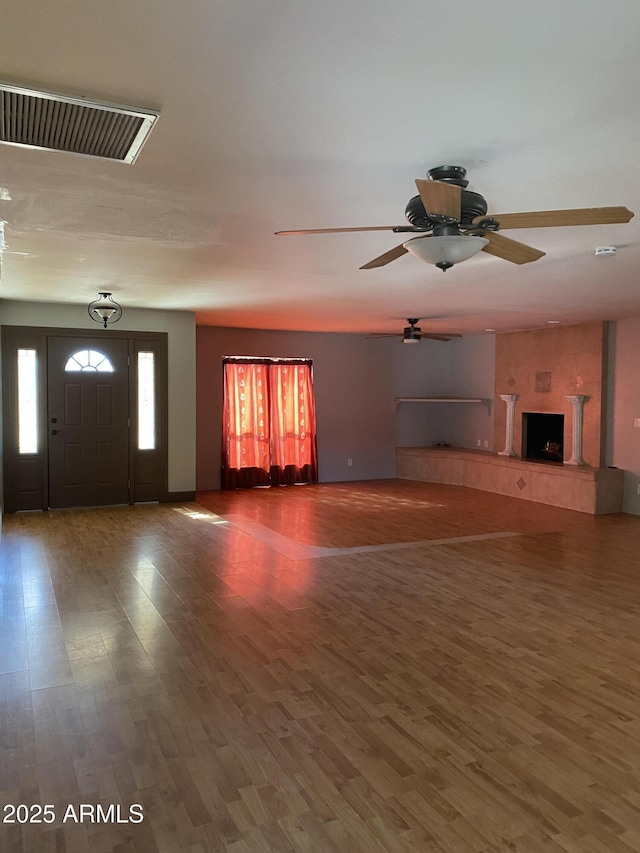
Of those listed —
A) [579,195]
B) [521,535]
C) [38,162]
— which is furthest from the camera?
[521,535]

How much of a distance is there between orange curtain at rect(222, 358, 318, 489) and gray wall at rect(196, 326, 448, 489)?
0.54 feet

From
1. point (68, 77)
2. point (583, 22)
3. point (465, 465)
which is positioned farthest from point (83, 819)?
point (465, 465)

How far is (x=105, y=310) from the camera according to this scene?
7062mm

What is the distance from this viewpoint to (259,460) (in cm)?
1018

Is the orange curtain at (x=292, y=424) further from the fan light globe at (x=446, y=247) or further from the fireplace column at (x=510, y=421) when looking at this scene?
the fan light globe at (x=446, y=247)

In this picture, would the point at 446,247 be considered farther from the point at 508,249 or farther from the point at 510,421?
the point at 510,421

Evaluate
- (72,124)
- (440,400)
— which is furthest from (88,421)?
(72,124)

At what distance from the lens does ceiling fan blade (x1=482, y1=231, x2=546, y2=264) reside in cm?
283

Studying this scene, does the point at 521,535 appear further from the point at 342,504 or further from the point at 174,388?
the point at 174,388

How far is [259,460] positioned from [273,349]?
1817 mm

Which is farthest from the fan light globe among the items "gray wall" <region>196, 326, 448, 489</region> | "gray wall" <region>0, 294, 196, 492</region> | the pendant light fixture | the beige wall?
"gray wall" <region>196, 326, 448, 489</region>

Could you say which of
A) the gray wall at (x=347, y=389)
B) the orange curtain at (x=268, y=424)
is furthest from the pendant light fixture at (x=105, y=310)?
the orange curtain at (x=268, y=424)

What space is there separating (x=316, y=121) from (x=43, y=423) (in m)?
6.42

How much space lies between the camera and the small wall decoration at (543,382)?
9.21 meters
